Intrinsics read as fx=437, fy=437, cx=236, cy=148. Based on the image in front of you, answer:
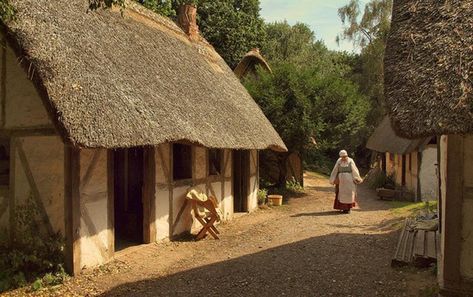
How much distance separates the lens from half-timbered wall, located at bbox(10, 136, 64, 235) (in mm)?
6391

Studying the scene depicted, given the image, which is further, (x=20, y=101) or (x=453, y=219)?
(x=20, y=101)

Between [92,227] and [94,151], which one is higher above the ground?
[94,151]

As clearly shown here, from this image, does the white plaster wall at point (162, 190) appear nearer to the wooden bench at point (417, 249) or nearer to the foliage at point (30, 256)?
the foliage at point (30, 256)

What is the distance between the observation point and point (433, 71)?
4.53 m

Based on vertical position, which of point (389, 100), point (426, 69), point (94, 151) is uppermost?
point (426, 69)

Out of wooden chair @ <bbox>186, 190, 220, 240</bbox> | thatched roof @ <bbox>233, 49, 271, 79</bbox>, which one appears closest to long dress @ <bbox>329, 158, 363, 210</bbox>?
wooden chair @ <bbox>186, 190, 220, 240</bbox>

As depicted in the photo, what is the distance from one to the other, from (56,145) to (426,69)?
506 cm

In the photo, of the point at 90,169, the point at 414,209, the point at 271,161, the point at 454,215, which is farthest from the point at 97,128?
the point at 271,161

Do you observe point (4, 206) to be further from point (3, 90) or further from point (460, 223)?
point (460, 223)

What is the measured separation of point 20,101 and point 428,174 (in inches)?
499

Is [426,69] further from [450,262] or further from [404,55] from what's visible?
[450,262]

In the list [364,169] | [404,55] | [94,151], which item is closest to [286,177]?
[94,151]

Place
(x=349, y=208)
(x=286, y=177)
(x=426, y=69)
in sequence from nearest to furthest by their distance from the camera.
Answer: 1. (x=426, y=69)
2. (x=349, y=208)
3. (x=286, y=177)

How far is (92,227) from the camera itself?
6.70 metres
